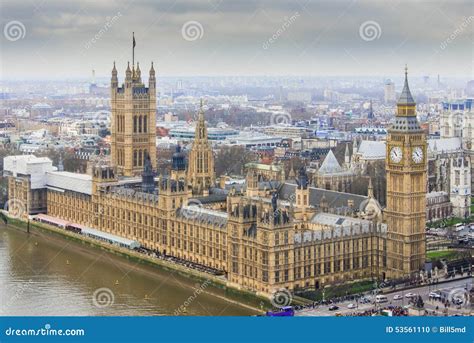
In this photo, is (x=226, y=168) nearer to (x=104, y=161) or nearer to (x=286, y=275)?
(x=104, y=161)

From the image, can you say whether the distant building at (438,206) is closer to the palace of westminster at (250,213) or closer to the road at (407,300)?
the palace of westminster at (250,213)

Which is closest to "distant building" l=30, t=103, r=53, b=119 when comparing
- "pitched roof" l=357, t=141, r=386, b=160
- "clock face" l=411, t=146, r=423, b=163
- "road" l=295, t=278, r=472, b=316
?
"pitched roof" l=357, t=141, r=386, b=160

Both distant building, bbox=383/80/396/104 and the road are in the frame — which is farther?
distant building, bbox=383/80/396/104

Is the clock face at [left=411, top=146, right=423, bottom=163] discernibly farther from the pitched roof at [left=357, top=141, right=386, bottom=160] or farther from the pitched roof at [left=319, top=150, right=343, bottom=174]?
the pitched roof at [left=357, top=141, right=386, bottom=160]

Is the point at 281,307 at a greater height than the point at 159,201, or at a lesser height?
lesser

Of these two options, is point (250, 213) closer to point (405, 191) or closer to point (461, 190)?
point (405, 191)

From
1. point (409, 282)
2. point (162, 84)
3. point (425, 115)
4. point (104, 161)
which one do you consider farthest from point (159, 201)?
point (162, 84)
